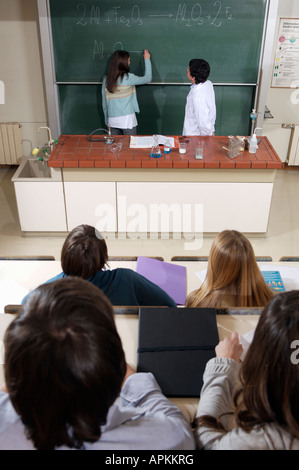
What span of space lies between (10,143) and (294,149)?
10.9ft

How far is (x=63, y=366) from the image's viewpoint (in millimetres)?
837

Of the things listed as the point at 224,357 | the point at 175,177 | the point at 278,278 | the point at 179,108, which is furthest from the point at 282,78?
the point at 224,357

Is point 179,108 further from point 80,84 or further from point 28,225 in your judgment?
point 28,225

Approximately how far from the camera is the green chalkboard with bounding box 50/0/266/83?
4562mm

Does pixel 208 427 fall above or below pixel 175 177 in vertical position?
above

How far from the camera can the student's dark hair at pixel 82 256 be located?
1.96 m

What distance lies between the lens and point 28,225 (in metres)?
4.14

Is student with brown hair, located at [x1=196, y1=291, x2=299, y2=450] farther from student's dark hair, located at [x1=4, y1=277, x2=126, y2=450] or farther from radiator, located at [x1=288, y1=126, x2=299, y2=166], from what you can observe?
radiator, located at [x1=288, y1=126, x2=299, y2=166]

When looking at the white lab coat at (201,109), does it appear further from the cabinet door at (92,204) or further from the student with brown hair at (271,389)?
the student with brown hair at (271,389)

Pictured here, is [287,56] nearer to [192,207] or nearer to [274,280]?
[192,207]

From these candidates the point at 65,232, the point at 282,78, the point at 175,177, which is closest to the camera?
the point at 175,177

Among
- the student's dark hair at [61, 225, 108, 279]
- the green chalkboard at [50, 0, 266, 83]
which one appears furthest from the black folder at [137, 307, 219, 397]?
the green chalkboard at [50, 0, 266, 83]

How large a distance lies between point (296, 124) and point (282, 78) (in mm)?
549

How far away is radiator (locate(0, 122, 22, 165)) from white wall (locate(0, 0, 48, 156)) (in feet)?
0.25
